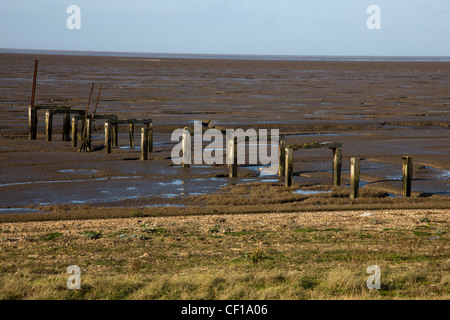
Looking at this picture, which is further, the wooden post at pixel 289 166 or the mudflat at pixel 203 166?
the wooden post at pixel 289 166

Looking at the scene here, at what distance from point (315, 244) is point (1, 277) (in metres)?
5.58

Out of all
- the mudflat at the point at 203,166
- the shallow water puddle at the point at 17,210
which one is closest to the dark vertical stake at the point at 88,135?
the mudflat at the point at 203,166

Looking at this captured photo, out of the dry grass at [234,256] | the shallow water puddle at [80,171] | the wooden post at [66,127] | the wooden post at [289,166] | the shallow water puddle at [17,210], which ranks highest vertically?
the wooden post at [66,127]

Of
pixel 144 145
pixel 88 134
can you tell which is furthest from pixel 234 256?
pixel 88 134

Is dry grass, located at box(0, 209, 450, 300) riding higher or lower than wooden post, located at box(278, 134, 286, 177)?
lower

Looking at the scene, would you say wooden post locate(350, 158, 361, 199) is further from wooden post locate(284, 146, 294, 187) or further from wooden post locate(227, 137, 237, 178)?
wooden post locate(227, 137, 237, 178)

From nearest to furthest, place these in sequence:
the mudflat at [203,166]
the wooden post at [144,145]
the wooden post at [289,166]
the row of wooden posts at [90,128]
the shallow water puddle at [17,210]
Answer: the shallow water puddle at [17,210]
the mudflat at [203,166]
the wooden post at [289,166]
the wooden post at [144,145]
the row of wooden posts at [90,128]

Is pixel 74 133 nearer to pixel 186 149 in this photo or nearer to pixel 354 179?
pixel 186 149

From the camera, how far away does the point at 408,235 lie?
43.1 ft

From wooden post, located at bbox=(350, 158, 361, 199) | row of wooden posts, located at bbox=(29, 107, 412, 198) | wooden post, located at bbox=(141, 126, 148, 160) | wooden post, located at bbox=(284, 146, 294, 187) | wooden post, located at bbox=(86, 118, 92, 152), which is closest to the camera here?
wooden post, located at bbox=(350, 158, 361, 199)

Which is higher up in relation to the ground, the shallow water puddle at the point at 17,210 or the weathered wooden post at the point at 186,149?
the weathered wooden post at the point at 186,149

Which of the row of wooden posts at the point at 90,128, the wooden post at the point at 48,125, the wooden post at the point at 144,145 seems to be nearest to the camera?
the wooden post at the point at 144,145

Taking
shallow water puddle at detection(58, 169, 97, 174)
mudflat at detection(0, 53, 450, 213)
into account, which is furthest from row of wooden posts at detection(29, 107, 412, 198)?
shallow water puddle at detection(58, 169, 97, 174)

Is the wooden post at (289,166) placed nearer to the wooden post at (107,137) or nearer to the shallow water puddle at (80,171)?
the shallow water puddle at (80,171)
